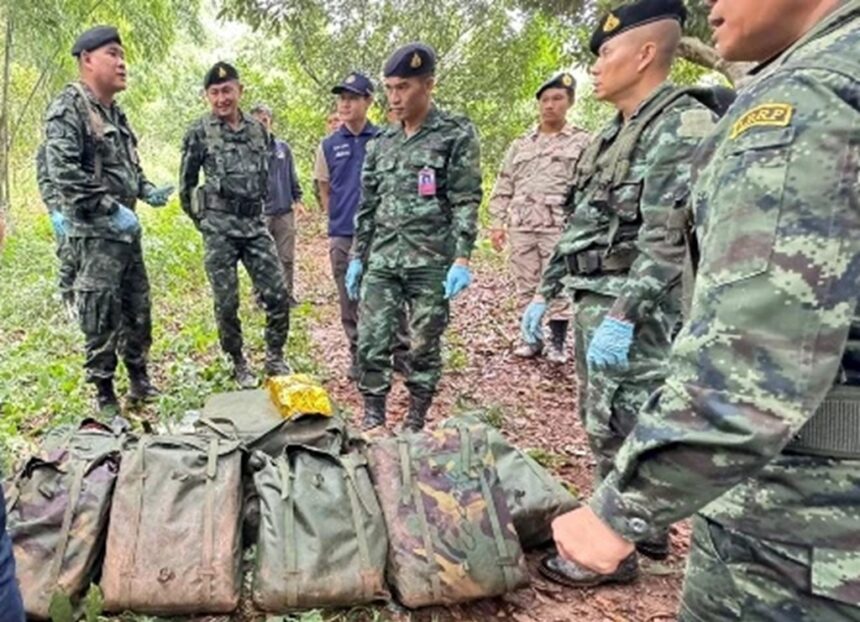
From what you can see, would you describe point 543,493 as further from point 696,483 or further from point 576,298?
point 696,483

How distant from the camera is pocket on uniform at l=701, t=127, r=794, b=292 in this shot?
79 centimetres

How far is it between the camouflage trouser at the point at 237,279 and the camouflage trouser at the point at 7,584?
3.08 meters

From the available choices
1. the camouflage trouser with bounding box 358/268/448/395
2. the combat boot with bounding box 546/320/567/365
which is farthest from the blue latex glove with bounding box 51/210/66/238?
the combat boot with bounding box 546/320/567/365

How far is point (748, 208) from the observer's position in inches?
31.9

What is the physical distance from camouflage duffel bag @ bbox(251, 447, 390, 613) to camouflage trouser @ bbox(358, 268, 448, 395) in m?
1.30

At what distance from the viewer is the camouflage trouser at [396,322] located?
3607 millimetres

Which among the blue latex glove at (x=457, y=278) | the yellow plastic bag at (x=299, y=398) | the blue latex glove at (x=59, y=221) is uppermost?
the blue latex glove at (x=59, y=221)

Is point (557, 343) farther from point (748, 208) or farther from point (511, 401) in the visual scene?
point (748, 208)

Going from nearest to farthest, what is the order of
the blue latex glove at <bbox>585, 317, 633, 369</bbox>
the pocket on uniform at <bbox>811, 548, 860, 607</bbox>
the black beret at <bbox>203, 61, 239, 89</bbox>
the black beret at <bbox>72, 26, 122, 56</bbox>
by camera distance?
the pocket on uniform at <bbox>811, 548, 860, 607</bbox> < the blue latex glove at <bbox>585, 317, 633, 369</bbox> < the black beret at <bbox>72, 26, 122, 56</bbox> < the black beret at <bbox>203, 61, 239, 89</bbox>

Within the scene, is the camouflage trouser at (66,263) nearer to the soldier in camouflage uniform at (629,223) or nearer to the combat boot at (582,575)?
the soldier in camouflage uniform at (629,223)

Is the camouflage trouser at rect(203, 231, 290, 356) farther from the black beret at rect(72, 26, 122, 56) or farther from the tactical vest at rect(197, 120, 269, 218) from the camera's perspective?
the black beret at rect(72, 26, 122, 56)

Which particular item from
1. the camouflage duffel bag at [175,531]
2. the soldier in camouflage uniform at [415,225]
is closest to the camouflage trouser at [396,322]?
the soldier in camouflage uniform at [415,225]

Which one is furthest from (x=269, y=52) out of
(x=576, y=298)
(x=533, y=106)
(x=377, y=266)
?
(x=576, y=298)

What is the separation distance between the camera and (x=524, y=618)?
2.24 m
